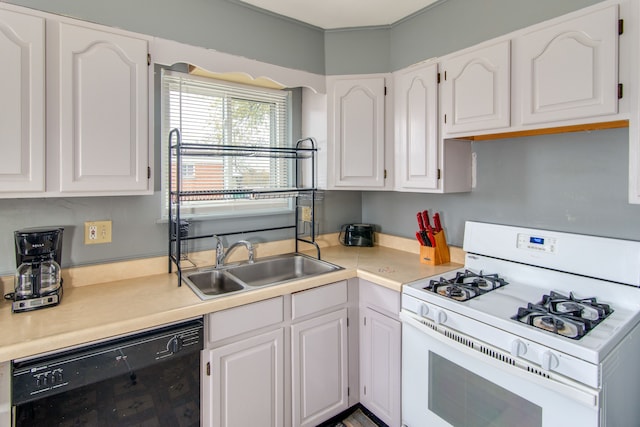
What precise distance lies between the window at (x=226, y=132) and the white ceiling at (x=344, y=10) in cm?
49

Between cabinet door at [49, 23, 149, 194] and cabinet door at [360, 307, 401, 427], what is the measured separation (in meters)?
1.36

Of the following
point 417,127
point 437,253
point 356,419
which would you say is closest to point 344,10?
point 417,127

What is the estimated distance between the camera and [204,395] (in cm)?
148

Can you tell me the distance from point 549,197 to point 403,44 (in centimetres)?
136

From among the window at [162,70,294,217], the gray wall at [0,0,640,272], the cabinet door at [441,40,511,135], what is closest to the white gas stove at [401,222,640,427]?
the gray wall at [0,0,640,272]

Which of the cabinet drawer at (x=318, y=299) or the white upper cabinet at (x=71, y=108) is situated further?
the cabinet drawer at (x=318, y=299)

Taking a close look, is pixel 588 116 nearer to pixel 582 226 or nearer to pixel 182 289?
pixel 582 226

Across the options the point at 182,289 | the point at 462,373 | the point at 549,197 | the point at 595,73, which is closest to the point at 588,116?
the point at 595,73

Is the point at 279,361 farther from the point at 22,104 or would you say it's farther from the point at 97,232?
the point at 22,104

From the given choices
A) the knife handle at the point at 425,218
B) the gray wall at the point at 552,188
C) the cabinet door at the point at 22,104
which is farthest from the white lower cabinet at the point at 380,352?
the cabinet door at the point at 22,104

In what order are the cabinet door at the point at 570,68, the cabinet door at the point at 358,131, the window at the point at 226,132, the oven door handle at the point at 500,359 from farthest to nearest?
the cabinet door at the point at 358,131 < the window at the point at 226,132 < the cabinet door at the point at 570,68 < the oven door handle at the point at 500,359

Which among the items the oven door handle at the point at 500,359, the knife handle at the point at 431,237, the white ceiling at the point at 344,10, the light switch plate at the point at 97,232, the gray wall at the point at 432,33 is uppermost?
the white ceiling at the point at 344,10

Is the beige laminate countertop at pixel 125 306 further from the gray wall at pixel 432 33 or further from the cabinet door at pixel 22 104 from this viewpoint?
the gray wall at pixel 432 33

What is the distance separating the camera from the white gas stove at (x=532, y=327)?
1.13 m
